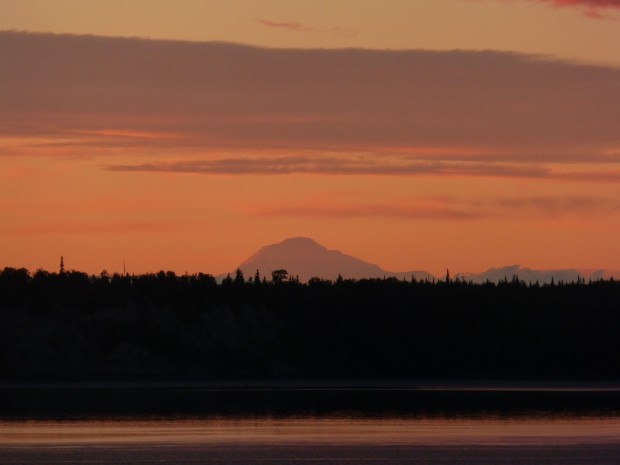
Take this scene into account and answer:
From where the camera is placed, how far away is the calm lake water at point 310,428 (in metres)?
80.9

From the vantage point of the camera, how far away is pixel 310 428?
97562 millimetres

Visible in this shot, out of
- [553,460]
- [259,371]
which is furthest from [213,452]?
[259,371]

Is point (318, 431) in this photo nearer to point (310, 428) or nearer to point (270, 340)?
point (310, 428)

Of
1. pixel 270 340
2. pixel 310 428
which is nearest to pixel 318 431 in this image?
pixel 310 428

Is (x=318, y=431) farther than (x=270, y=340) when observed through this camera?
No

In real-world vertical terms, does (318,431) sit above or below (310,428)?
below

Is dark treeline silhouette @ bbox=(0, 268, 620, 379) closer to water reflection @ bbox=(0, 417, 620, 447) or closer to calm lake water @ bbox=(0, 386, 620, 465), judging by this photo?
calm lake water @ bbox=(0, 386, 620, 465)

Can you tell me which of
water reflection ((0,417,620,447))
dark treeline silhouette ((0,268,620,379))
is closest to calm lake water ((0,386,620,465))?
water reflection ((0,417,620,447))

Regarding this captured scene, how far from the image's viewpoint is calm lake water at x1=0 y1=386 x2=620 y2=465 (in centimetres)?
8088

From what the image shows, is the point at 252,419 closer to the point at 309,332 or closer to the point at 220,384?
the point at 220,384

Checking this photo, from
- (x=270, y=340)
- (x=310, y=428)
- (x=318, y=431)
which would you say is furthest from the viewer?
(x=270, y=340)

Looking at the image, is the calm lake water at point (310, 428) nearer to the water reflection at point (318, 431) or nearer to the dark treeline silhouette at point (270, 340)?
the water reflection at point (318, 431)

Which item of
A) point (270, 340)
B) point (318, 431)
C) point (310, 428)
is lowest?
point (318, 431)

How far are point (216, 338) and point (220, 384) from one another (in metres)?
26.5
